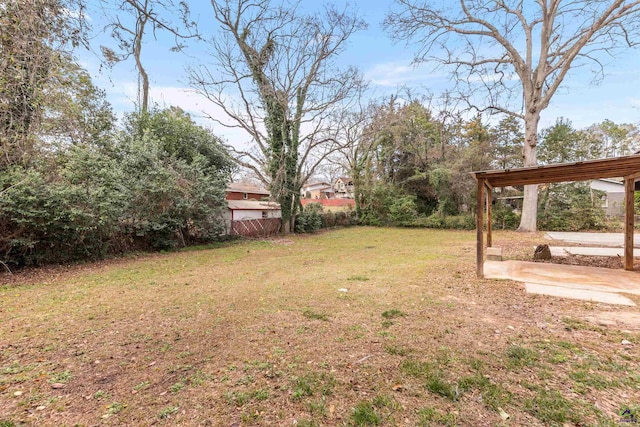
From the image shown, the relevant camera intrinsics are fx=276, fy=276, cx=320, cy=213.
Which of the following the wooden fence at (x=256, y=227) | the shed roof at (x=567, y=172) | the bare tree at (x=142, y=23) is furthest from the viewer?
the wooden fence at (x=256, y=227)

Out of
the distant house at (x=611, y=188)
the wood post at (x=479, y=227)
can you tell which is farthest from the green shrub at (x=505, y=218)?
the wood post at (x=479, y=227)

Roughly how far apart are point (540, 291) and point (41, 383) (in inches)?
252

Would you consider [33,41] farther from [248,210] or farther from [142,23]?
[248,210]

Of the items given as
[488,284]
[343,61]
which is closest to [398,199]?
[343,61]

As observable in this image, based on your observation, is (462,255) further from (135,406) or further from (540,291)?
(135,406)

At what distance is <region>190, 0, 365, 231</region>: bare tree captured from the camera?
12.1 metres

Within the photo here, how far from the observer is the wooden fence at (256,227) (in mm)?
13242

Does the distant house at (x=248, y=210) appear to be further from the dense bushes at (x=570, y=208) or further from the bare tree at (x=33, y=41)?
the dense bushes at (x=570, y=208)

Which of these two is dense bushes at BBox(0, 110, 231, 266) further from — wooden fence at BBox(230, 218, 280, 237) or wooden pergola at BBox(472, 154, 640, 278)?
wooden pergola at BBox(472, 154, 640, 278)

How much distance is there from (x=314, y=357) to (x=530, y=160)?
14.8m

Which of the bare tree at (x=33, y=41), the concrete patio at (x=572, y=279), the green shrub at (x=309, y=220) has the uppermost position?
the bare tree at (x=33, y=41)

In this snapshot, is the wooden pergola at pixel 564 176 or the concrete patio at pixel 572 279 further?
the wooden pergola at pixel 564 176

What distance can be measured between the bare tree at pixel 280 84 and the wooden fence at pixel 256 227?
1.15m

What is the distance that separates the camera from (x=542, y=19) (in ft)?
40.1
